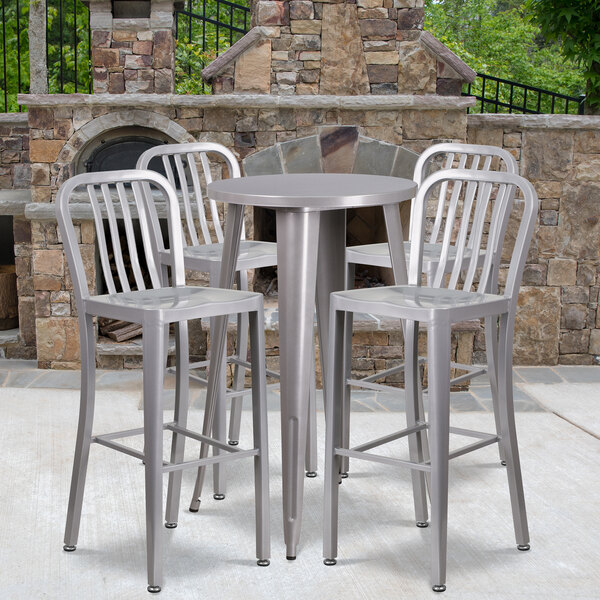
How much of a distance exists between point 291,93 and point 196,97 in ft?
1.73

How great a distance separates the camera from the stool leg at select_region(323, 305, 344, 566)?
2.81 metres

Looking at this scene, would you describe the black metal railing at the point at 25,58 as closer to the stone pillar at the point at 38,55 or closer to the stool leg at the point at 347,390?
the stone pillar at the point at 38,55

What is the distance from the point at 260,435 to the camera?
2822 millimetres

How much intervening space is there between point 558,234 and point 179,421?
10.2 ft

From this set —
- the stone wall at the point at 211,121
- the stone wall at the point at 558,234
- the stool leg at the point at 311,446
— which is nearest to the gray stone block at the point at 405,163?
the stone wall at the point at 211,121

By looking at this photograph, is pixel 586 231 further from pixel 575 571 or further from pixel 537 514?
pixel 575 571

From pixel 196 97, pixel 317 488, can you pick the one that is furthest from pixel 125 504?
pixel 196 97

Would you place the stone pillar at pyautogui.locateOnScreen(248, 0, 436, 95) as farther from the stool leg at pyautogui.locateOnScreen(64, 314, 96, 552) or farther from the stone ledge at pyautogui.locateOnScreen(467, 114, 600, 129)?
the stool leg at pyautogui.locateOnScreen(64, 314, 96, 552)

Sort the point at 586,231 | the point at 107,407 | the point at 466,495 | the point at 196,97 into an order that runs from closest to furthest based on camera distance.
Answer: the point at 466,495 < the point at 107,407 < the point at 196,97 < the point at 586,231

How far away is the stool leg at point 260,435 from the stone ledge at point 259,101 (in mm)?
2395

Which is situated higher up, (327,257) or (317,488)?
(327,257)

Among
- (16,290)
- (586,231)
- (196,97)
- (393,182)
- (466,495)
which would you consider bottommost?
(466,495)

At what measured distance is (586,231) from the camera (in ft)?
17.9

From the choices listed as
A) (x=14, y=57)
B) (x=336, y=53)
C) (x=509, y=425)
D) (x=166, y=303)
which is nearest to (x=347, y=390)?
(x=509, y=425)
